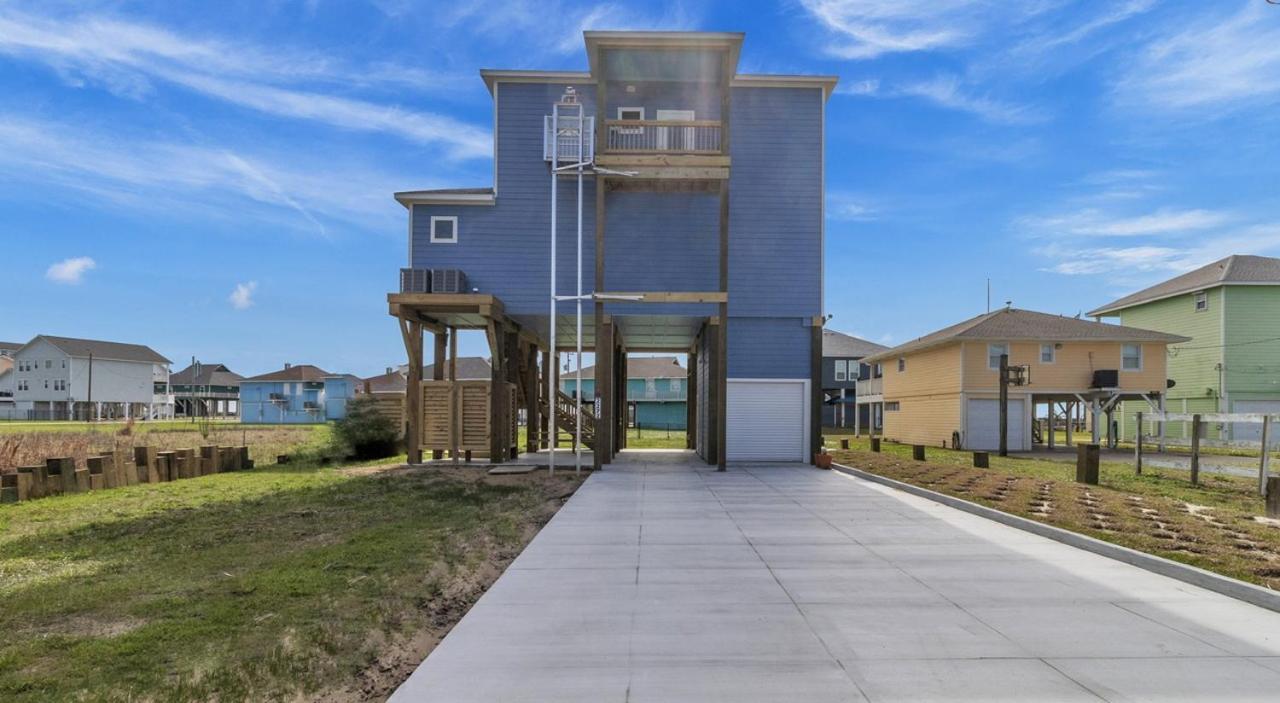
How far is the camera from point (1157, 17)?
12133mm

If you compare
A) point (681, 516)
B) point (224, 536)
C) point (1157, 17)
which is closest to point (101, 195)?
point (224, 536)

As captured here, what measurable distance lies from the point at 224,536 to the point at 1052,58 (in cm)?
1715

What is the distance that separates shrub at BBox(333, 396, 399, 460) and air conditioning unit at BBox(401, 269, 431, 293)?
4.58m

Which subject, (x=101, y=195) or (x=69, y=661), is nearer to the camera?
(x=69, y=661)

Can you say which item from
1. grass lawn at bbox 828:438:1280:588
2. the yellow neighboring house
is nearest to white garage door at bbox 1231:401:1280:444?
the yellow neighboring house

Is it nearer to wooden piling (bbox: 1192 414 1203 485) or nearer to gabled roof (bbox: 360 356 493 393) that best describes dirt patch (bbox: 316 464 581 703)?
→ wooden piling (bbox: 1192 414 1203 485)

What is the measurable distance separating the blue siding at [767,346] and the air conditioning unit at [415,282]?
7412 millimetres

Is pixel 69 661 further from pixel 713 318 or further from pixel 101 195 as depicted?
pixel 101 195

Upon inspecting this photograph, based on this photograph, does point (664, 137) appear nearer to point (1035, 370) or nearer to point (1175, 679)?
point (1175, 679)

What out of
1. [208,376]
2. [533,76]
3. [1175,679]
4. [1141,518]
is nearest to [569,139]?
[533,76]

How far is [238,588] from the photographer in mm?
5730

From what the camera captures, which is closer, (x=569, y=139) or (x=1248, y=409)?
(x=569, y=139)

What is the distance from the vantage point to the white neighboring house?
64188 millimetres

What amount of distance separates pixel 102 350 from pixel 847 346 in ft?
227
